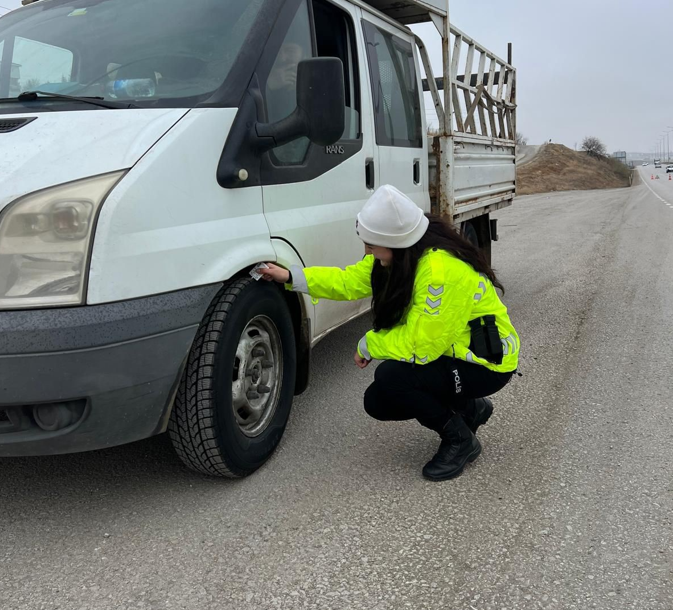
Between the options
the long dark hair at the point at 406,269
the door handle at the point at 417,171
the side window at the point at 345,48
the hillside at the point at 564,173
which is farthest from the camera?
the hillside at the point at 564,173

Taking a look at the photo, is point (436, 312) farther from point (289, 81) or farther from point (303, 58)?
point (303, 58)

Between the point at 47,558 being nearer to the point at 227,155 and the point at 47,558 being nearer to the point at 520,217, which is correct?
the point at 227,155

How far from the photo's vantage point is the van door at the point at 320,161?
319 cm

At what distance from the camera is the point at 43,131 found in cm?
248

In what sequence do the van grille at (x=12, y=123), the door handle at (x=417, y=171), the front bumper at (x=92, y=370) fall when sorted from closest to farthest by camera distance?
the front bumper at (x=92, y=370), the van grille at (x=12, y=123), the door handle at (x=417, y=171)

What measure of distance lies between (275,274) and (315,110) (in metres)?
0.72

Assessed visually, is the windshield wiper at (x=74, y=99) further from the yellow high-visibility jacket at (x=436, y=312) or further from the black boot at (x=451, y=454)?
the black boot at (x=451, y=454)

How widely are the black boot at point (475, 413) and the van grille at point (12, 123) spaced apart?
225 centimetres

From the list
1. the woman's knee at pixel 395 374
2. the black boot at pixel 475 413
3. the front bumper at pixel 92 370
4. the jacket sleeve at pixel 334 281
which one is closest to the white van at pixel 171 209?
the front bumper at pixel 92 370

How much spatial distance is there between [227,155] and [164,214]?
17.3 inches

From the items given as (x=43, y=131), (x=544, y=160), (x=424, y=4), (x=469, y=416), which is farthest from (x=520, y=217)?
(x=544, y=160)

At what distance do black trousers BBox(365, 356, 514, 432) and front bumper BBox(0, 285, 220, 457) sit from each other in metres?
0.94

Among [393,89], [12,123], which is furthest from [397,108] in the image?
[12,123]

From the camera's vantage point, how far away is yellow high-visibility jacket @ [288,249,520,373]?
2.86m
